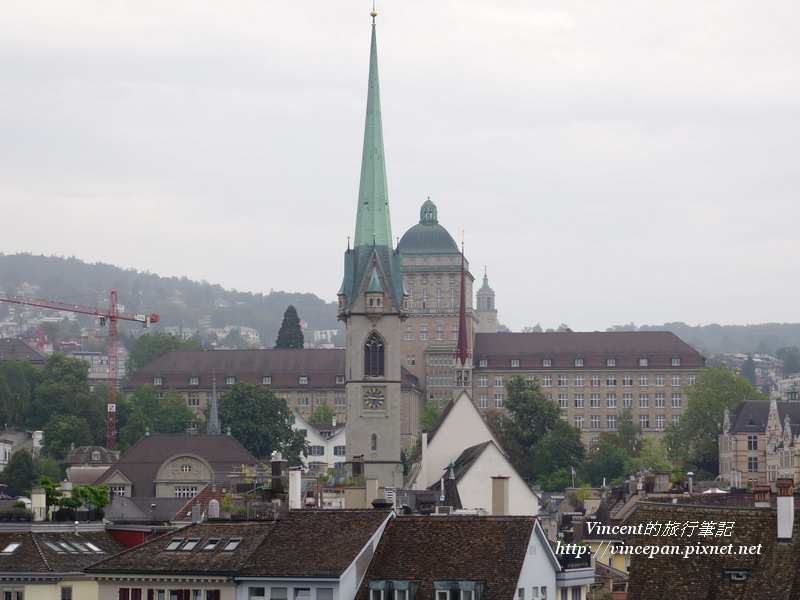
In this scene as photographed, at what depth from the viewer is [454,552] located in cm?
5641

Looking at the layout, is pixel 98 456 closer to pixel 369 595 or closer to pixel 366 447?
pixel 366 447

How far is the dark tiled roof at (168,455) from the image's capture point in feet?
557

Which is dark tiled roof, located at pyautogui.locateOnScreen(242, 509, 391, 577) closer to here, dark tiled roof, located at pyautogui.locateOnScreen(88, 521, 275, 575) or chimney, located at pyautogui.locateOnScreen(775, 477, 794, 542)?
dark tiled roof, located at pyautogui.locateOnScreen(88, 521, 275, 575)

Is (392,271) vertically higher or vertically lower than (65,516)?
higher

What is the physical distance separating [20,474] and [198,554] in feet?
414

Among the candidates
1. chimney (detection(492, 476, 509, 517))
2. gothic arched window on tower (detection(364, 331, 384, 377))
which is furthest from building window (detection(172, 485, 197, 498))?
chimney (detection(492, 476, 509, 517))

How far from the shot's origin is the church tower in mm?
149125

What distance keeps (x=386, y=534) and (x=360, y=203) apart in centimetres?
10004

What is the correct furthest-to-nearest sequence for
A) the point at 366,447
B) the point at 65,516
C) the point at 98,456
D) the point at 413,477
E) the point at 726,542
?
the point at 98,456 → the point at 366,447 → the point at 413,477 → the point at 65,516 → the point at 726,542

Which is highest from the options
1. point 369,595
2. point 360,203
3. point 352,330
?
point 360,203

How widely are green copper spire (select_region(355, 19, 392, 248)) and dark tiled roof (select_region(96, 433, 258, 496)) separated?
78.2 ft

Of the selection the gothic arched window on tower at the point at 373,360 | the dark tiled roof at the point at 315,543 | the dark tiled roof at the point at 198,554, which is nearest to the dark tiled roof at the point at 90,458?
the gothic arched window on tower at the point at 373,360

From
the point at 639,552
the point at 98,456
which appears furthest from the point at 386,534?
the point at 98,456

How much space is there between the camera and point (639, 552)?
2223 inches
